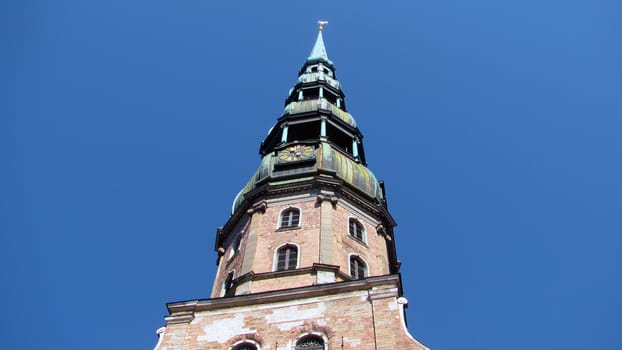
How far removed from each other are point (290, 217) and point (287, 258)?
269cm

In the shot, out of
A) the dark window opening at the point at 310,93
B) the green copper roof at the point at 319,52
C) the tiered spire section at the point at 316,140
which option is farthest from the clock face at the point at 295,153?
the green copper roof at the point at 319,52

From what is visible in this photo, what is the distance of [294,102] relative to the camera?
41.7 meters

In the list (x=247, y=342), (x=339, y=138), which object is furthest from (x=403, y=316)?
(x=339, y=138)

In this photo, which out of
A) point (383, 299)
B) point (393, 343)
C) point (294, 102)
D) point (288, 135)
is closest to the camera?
point (393, 343)

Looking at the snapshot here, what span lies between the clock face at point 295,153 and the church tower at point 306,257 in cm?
4

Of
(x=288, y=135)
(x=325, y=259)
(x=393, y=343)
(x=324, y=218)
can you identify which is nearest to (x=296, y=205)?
(x=324, y=218)

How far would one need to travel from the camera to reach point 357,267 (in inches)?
1147

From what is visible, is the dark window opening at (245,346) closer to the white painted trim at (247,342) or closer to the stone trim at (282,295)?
the white painted trim at (247,342)

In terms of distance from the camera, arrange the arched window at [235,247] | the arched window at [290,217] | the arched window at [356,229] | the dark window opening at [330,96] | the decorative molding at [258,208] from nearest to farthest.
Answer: the arched window at [290,217] < the arched window at [356,229] < the arched window at [235,247] < the decorative molding at [258,208] < the dark window opening at [330,96]

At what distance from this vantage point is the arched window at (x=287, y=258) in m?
28.2

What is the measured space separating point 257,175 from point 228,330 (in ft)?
36.2

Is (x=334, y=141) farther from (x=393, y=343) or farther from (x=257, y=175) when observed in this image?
(x=393, y=343)

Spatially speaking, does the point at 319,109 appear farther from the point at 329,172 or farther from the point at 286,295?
the point at 286,295

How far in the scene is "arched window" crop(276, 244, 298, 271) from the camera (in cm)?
2816
